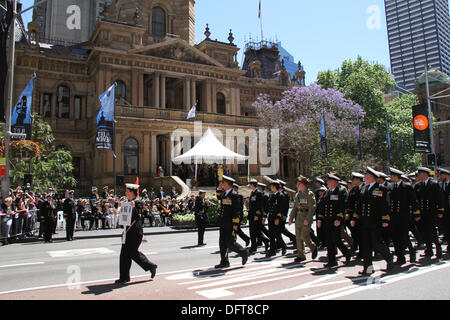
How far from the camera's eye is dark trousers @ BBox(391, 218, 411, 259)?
8.75 m

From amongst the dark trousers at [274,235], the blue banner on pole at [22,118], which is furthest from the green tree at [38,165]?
the dark trousers at [274,235]

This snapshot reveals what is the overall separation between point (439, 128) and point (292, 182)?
116 ft

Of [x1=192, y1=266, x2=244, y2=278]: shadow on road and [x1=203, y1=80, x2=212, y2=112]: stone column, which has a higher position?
[x1=203, y1=80, x2=212, y2=112]: stone column

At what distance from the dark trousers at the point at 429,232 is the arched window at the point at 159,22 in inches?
1601

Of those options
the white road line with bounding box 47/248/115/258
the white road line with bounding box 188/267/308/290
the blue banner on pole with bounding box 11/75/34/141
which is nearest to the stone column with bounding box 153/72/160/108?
the blue banner on pole with bounding box 11/75/34/141

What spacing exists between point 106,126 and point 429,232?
17.5 m

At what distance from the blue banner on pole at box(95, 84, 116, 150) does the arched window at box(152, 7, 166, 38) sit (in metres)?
24.9

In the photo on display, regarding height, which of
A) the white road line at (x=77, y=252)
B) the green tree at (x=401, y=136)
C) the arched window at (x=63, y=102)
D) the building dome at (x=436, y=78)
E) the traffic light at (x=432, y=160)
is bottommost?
the white road line at (x=77, y=252)

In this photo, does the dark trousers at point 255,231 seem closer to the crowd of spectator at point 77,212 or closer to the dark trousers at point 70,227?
the crowd of spectator at point 77,212

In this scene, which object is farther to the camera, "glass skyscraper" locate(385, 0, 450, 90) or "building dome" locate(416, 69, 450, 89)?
"building dome" locate(416, 69, 450, 89)

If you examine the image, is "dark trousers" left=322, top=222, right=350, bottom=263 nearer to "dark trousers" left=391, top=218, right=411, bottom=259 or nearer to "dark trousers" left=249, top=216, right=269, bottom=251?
"dark trousers" left=391, top=218, right=411, bottom=259

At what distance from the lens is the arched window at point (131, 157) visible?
33.4 m

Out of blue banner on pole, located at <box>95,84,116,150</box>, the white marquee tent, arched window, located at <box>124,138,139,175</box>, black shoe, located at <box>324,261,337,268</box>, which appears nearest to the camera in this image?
black shoe, located at <box>324,261,337,268</box>

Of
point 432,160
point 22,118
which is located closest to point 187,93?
point 22,118
